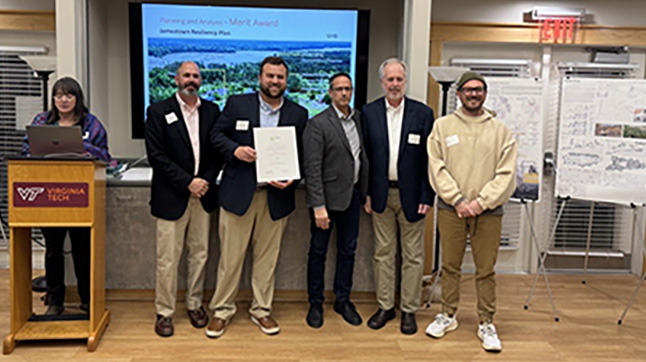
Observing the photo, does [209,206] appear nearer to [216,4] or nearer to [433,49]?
[216,4]

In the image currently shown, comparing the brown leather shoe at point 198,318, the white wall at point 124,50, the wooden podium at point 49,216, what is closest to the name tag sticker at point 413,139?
the white wall at point 124,50

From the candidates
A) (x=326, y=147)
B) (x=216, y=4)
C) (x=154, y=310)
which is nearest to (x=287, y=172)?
(x=326, y=147)

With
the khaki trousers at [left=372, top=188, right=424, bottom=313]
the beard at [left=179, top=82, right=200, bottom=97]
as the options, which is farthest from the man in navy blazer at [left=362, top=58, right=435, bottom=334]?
the beard at [left=179, top=82, right=200, bottom=97]

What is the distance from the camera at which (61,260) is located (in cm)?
356

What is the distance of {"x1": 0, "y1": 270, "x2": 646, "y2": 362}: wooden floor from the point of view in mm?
3197

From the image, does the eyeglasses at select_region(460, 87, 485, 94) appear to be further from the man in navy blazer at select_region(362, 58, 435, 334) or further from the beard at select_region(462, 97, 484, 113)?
the man in navy blazer at select_region(362, 58, 435, 334)

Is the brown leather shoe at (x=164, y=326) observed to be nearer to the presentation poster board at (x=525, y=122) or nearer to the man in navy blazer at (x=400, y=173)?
the man in navy blazer at (x=400, y=173)

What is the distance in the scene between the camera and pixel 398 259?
13.1 feet

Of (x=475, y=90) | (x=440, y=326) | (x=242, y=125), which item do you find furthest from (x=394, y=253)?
(x=242, y=125)

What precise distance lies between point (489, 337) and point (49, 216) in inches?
105

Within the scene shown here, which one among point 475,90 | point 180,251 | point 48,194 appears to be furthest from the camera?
point 180,251

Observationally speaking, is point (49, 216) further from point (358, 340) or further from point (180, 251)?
point (358, 340)

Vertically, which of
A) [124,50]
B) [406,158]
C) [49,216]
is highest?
[124,50]

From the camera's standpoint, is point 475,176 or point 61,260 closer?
point 475,176
